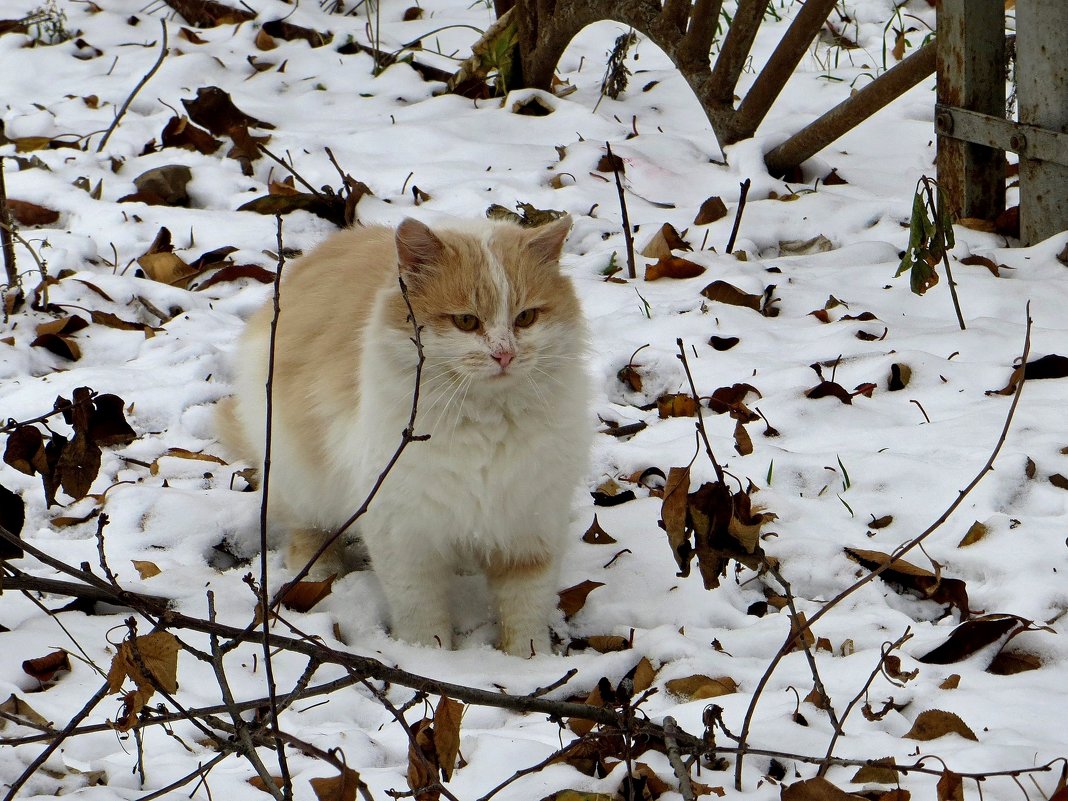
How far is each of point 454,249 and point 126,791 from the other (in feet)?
4.45

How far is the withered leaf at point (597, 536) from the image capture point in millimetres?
3105

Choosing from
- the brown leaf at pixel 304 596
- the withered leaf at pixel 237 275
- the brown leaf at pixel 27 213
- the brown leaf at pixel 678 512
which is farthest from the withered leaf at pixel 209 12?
the brown leaf at pixel 678 512

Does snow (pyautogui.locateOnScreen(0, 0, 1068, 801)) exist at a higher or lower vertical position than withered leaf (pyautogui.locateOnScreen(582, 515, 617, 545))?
higher

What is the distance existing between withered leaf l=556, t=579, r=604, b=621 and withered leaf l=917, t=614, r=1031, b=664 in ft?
2.84

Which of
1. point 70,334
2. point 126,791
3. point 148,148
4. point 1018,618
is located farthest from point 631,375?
point 148,148

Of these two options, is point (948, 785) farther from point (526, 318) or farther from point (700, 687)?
point (526, 318)

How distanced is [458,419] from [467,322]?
23 centimetres

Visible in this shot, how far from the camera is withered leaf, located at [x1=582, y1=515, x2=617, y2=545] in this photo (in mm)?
3105

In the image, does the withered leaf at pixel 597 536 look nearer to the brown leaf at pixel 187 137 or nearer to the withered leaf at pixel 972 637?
the withered leaf at pixel 972 637

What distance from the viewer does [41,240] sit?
4.31 metres

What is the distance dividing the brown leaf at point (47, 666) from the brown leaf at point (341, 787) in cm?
107

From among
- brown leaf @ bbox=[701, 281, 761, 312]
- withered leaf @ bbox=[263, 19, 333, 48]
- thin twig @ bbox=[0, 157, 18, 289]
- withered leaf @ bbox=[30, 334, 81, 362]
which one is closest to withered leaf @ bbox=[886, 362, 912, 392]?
brown leaf @ bbox=[701, 281, 761, 312]

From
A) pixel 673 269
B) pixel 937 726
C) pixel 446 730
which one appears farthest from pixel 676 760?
pixel 673 269

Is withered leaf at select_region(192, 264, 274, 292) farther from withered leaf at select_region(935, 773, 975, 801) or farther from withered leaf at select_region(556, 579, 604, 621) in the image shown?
withered leaf at select_region(935, 773, 975, 801)
